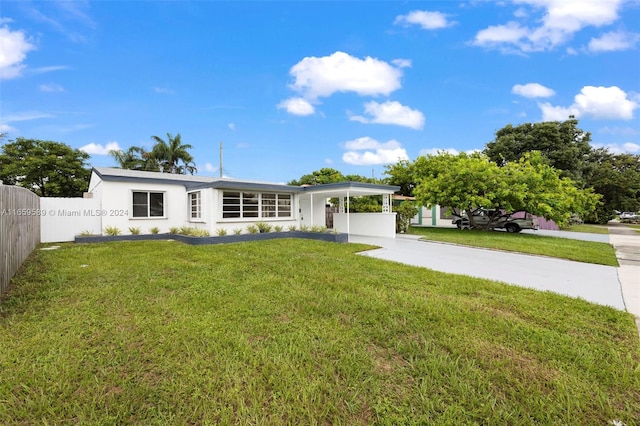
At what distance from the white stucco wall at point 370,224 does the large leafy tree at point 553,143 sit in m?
20.4

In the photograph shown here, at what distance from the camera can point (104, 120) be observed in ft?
64.3

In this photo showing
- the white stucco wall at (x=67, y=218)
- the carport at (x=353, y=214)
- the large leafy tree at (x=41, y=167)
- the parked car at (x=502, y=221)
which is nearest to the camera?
the white stucco wall at (x=67, y=218)

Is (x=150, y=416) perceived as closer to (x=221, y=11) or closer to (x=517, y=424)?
(x=517, y=424)

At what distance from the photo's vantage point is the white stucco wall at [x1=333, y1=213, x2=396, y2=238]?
46.7ft

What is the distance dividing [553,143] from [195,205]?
110 ft

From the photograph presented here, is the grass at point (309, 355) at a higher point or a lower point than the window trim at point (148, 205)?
lower

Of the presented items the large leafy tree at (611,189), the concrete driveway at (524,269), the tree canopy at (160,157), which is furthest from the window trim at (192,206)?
the large leafy tree at (611,189)

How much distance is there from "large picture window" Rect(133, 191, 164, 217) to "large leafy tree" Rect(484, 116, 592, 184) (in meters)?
29.3

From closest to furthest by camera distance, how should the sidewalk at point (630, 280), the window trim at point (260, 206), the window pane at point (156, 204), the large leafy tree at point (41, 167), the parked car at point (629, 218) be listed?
the sidewalk at point (630, 280), the window trim at point (260, 206), the window pane at point (156, 204), the large leafy tree at point (41, 167), the parked car at point (629, 218)

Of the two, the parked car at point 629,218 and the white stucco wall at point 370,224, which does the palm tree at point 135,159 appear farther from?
the parked car at point 629,218

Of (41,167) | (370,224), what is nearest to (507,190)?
(370,224)

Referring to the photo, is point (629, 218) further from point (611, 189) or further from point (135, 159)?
point (135, 159)

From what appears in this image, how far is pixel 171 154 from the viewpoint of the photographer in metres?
28.8

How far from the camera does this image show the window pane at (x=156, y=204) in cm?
1319
